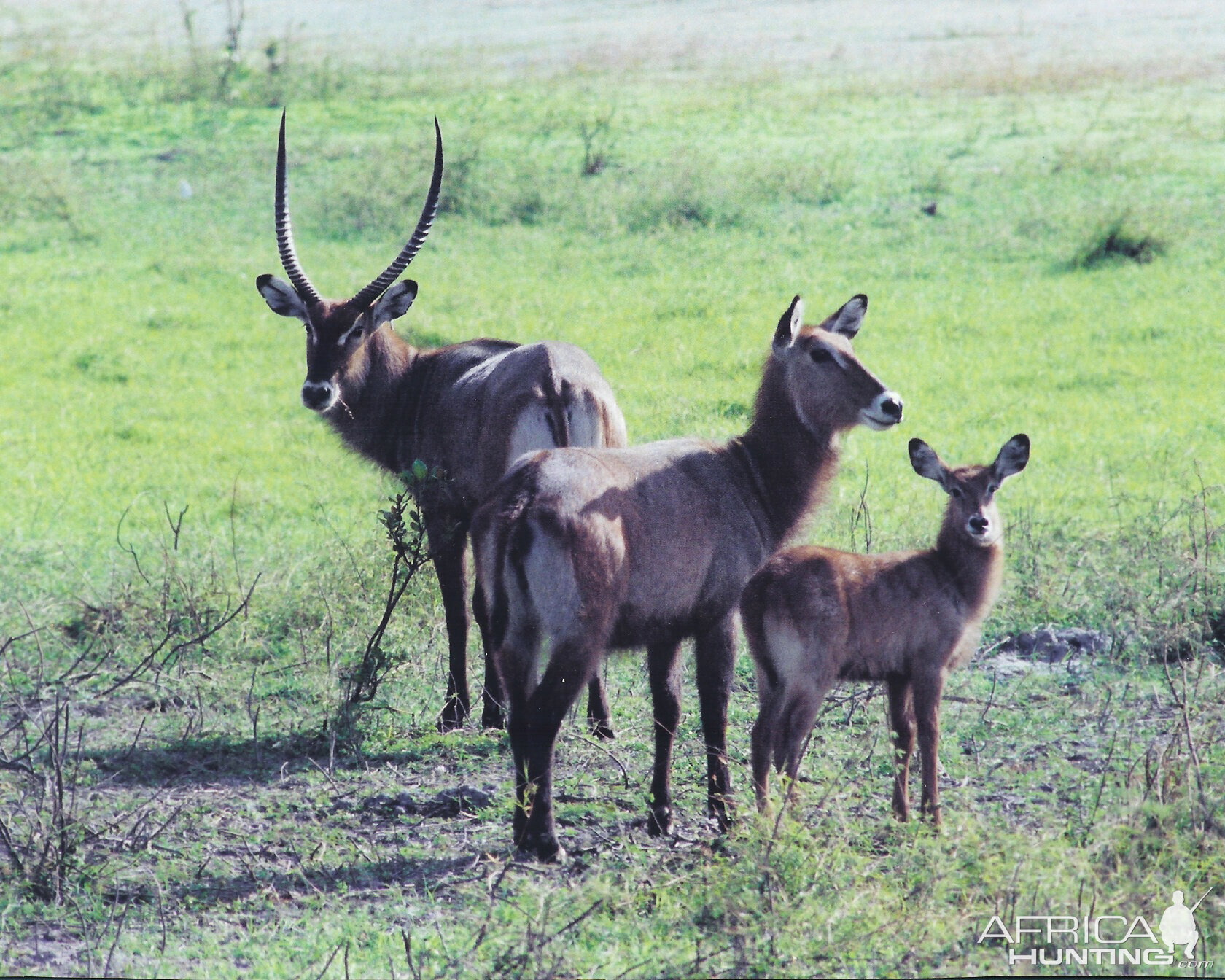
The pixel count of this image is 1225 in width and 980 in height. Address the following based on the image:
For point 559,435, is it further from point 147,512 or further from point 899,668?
point 147,512

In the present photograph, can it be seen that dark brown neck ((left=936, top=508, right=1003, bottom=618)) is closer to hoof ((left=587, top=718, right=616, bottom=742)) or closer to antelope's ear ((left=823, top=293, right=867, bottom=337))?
antelope's ear ((left=823, top=293, right=867, bottom=337))

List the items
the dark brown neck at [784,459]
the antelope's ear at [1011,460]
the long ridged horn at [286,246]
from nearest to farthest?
the antelope's ear at [1011,460] < the dark brown neck at [784,459] < the long ridged horn at [286,246]

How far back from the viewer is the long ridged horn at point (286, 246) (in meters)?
6.16

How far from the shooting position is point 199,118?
18.8m

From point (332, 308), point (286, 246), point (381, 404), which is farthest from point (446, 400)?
point (286, 246)

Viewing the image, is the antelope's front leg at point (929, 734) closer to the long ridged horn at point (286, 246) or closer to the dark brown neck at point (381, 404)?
the dark brown neck at point (381, 404)

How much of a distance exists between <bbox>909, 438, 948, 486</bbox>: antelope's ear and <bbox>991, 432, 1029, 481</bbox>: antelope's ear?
0.16 meters

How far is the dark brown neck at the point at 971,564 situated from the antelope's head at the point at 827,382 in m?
0.48

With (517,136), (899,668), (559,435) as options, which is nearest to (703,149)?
(517,136)

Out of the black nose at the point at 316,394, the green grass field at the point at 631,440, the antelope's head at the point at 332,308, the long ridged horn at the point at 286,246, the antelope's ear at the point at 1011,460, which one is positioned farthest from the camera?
the long ridged horn at the point at 286,246

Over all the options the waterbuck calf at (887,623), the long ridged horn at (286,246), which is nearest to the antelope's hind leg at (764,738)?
the waterbuck calf at (887,623)

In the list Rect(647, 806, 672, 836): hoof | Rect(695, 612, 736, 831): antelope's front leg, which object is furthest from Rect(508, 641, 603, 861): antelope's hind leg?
Rect(695, 612, 736, 831): antelope's front leg

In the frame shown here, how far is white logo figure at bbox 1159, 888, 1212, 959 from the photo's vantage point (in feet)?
11.8

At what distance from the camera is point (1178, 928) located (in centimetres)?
364
